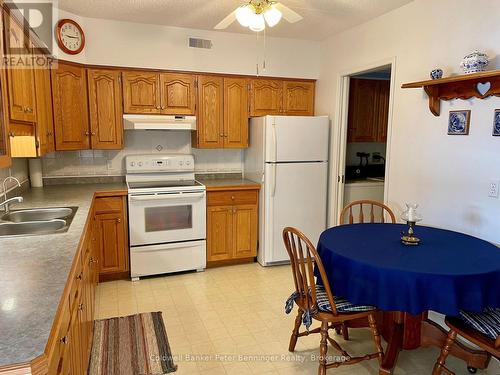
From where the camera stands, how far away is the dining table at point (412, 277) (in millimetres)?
1819

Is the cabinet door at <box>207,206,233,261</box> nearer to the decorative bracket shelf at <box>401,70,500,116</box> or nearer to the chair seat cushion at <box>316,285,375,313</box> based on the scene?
the chair seat cushion at <box>316,285,375,313</box>

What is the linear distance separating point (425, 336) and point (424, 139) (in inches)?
57.7

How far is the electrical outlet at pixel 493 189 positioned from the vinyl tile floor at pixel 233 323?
1075mm

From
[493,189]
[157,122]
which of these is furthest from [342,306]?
[157,122]

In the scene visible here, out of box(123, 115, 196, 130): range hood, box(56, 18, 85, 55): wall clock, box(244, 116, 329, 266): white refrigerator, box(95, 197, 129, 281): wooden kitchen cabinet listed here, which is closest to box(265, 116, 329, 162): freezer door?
box(244, 116, 329, 266): white refrigerator

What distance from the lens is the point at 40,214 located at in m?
2.58

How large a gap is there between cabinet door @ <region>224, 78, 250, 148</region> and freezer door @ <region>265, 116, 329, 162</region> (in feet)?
1.50

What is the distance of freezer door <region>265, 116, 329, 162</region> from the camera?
150 inches

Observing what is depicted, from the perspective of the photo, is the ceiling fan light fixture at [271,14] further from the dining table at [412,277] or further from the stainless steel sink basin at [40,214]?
the stainless steel sink basin at [40,214]

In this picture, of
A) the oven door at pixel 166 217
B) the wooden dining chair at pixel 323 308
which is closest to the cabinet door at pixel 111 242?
the oven door at pixel 166 217

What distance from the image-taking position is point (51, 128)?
334 centimetres

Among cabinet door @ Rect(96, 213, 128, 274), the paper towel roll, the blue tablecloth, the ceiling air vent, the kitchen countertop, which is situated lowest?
cabinet door @ Rect(96, 213, 128, 274)

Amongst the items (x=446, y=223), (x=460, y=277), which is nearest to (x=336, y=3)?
(x=446, y=223)

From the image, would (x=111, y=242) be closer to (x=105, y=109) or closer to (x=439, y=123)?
(x=105, y=109)
